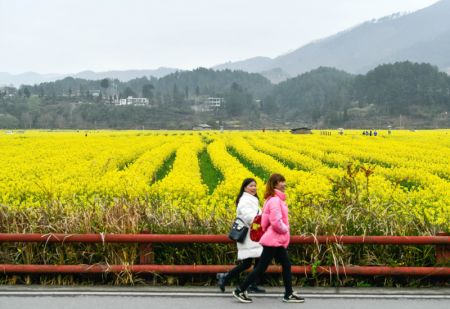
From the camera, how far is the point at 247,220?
25.3 feet

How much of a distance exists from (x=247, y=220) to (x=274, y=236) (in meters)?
0.44

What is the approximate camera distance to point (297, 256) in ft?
29.0

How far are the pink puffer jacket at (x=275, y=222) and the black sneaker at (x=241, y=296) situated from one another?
724 mm

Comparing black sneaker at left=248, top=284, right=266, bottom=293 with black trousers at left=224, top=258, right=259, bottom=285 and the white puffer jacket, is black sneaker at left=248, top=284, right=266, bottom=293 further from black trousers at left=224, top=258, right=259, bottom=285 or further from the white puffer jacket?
the white puffer jacket

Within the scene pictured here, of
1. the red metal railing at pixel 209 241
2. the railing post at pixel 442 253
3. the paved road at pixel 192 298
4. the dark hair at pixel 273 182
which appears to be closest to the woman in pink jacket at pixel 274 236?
the dark hair at pixel 273 182

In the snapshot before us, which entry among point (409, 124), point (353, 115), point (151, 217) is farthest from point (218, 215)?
point (353, 115)

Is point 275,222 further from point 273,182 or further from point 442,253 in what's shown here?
point 442,253

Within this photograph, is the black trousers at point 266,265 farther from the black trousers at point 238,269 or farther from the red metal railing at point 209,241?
the red metal railing at point 209,241

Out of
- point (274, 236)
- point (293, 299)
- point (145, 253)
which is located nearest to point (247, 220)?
point (274, 236)

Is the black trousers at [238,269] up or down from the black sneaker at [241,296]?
up

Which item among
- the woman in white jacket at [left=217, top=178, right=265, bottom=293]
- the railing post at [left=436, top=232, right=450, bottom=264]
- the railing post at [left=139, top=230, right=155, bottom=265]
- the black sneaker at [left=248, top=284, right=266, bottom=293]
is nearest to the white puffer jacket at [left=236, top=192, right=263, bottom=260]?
the woman in white jacket at [left=217, top=178, right=265, bottom=293]

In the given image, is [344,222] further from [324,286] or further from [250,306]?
[250,306]

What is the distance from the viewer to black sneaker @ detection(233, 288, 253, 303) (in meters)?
7.57

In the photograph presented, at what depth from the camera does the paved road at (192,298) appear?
742 centimetres
